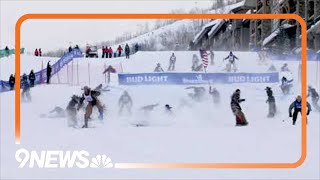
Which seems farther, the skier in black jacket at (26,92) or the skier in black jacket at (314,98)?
the skier in black jacket at (26,92)

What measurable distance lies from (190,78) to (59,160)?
39.4 ft

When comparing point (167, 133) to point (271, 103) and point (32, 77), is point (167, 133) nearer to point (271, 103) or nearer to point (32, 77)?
point (271, 103)

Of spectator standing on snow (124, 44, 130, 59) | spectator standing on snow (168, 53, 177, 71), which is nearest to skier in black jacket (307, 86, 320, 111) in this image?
spectator standing on snow (168, 53, 177, 71)

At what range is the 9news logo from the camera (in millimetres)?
10047

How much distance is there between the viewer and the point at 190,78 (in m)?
22.0

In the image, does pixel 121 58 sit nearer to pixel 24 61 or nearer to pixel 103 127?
pixel 24 61

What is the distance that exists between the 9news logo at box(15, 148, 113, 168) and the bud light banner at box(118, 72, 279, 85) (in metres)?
10.0

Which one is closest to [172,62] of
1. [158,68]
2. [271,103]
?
[158,68]

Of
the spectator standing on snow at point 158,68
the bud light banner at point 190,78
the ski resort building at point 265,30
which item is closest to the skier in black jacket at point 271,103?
the bud light banner at point 190,78

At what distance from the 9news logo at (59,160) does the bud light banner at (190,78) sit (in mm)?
10031

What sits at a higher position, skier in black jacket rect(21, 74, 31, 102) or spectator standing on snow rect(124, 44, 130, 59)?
spectator standing on snow rect(124, 44, 130, 59)

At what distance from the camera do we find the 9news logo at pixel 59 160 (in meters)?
10.0

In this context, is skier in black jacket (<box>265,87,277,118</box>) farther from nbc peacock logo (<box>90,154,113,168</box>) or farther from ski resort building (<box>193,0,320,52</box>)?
ski resort building (<box>193,0,320,52</box>)

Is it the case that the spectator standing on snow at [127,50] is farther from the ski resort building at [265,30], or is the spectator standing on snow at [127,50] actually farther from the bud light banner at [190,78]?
the ski resort building at [265,30]
